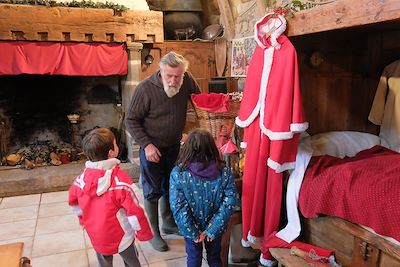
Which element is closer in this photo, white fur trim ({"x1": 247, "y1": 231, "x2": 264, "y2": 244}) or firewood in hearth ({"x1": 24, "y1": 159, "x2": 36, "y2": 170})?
white fur trim ({"x1": 247, "y1": 231, "x2": 264, "y2": 244})

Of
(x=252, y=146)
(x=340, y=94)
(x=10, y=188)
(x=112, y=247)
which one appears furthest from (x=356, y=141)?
(x=10, y=188)

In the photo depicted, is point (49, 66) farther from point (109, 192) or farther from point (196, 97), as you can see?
point (109, 192)

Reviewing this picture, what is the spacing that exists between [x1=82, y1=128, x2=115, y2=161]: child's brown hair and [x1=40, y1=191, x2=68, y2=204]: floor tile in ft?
7.19

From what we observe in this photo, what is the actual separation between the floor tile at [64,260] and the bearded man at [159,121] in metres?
0.50

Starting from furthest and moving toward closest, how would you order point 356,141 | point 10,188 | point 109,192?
point 10,188 < point 356,141 < point 109,192

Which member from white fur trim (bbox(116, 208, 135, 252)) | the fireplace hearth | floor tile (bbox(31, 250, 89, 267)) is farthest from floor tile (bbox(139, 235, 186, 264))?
the fireplace hearth

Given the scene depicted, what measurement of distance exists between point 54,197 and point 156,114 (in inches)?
78.7

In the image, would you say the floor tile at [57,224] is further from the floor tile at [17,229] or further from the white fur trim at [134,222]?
the white fur trim at [134,222]

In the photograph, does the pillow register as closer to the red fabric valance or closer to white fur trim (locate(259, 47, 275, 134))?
white fur trim (locate(259, 47, 275, 134))

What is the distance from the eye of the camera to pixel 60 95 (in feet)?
14.6

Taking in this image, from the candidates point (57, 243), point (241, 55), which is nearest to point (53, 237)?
point (57, 243)

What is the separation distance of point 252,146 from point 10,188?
291 cm

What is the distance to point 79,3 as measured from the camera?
3.90m

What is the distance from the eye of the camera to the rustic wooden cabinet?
4402mm
